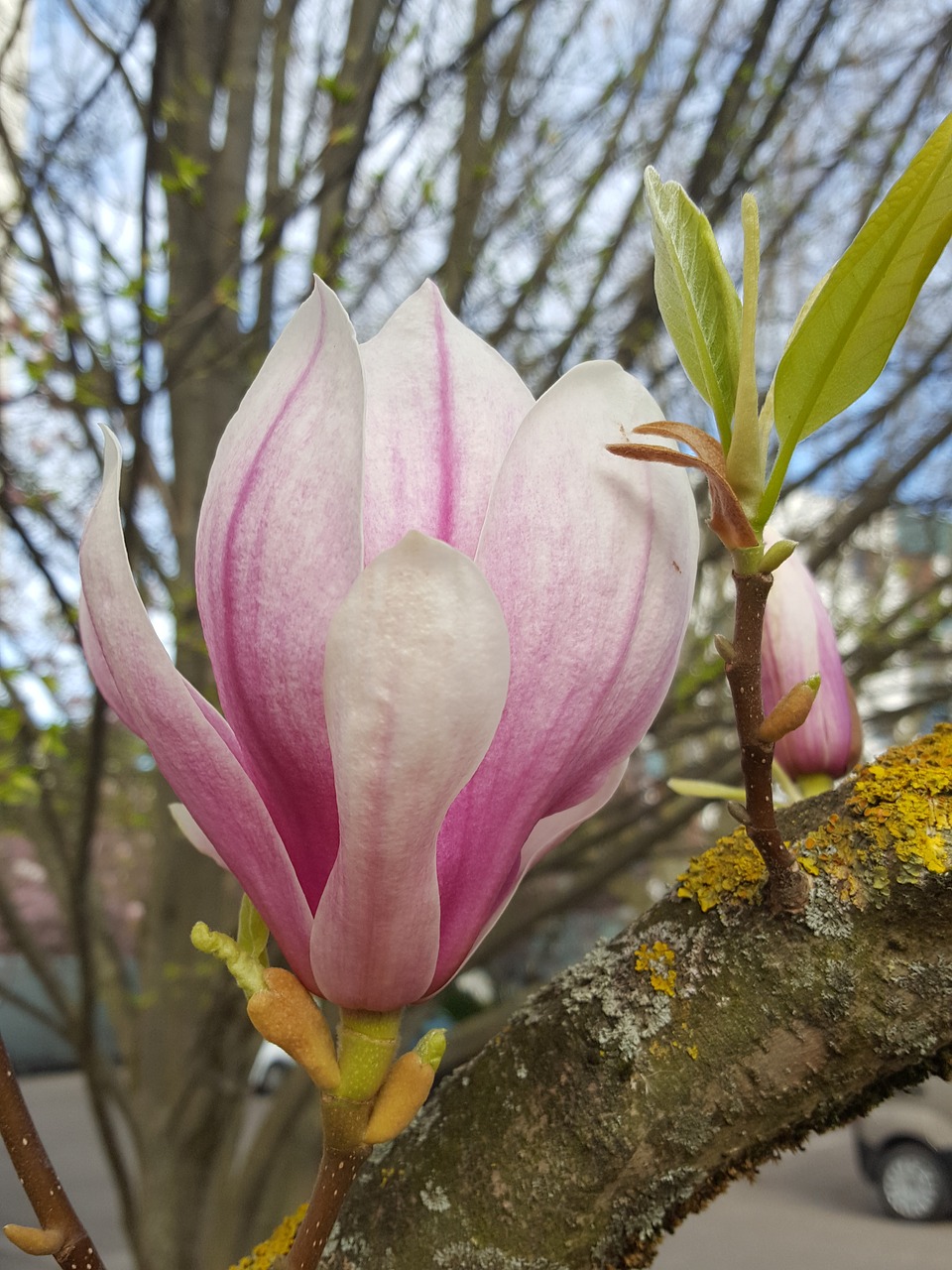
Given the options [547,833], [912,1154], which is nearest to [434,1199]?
[547,833]

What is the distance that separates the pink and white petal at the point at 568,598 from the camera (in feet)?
0.81

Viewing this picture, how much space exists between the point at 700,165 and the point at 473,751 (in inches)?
48.7

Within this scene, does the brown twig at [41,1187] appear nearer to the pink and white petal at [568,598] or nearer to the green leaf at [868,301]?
the pink and white petal at [568,598]

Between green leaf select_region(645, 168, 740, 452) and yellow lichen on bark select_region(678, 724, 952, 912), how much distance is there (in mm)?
133

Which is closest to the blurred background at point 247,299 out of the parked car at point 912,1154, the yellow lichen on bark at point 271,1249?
the yellow lichen on bark at point 271,1249

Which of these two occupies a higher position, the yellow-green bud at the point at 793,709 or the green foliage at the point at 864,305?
the green foliage at the point at 864,305

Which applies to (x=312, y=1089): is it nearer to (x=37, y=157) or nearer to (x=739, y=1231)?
(x=37, y=157)

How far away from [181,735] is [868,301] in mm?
199

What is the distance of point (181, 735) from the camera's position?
246 mm

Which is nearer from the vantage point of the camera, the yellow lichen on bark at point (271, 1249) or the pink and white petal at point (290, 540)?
the pink and white petal at point (290, 540)

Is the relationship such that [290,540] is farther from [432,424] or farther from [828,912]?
[828,912]

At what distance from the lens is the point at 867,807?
0.32 metres

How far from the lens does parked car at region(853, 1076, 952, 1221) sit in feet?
14.0

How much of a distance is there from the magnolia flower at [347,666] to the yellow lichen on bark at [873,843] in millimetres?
76
